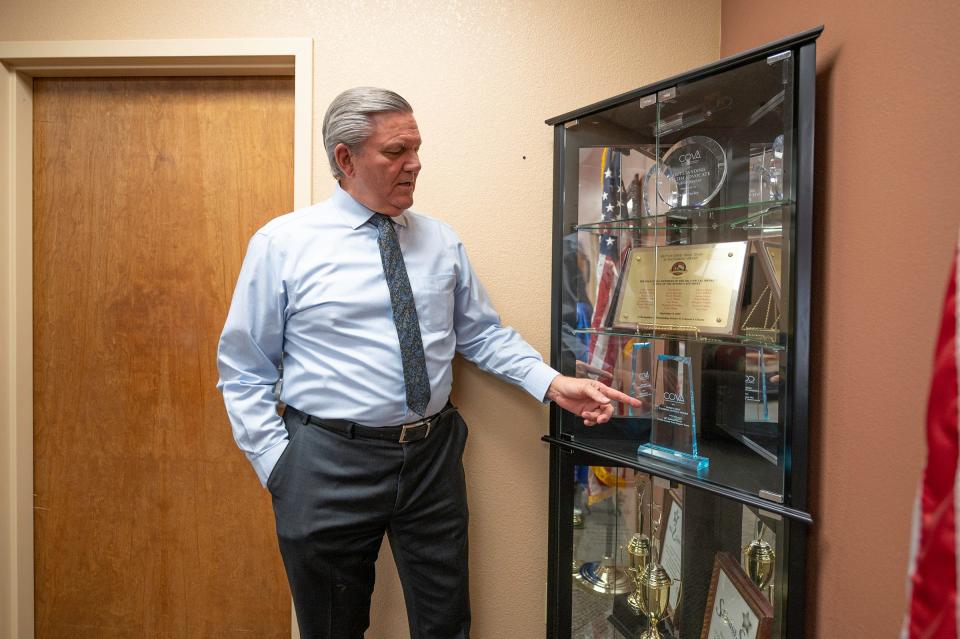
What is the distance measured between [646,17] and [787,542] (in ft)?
4.80

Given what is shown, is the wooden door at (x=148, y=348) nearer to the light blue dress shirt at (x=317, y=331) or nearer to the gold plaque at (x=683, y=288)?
the light blue dress shirt at (x=317, y=331)

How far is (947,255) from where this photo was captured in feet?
2.60

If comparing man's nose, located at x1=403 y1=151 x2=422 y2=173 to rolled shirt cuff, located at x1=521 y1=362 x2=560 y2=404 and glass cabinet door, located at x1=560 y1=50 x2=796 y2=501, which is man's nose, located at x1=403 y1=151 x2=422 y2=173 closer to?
glass cabinet door, located at x1=560 y1=50 x2=796 y2=501

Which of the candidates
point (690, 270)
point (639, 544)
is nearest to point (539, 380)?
point (690, 270)

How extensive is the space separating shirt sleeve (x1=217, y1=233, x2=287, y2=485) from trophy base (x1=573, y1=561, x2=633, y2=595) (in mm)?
949

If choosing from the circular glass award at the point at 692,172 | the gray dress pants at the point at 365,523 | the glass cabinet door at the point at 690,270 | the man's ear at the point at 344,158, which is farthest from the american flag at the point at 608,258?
the man's ear at the point at 344,158

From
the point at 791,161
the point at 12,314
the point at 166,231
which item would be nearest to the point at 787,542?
the point at 791,161

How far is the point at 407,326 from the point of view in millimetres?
1253

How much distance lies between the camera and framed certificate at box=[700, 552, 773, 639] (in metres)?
1.15

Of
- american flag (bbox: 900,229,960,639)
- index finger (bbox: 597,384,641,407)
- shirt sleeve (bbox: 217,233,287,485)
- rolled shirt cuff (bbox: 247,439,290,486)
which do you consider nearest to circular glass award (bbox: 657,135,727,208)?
index finger (bbox: 597,384,641,407)

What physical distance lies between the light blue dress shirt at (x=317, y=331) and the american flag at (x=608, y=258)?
18.5 inches

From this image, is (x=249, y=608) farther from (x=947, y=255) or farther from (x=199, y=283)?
(x=947, y=255)

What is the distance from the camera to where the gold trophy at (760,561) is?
117cm

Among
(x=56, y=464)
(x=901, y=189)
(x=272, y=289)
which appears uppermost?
(x=901, y=189)
